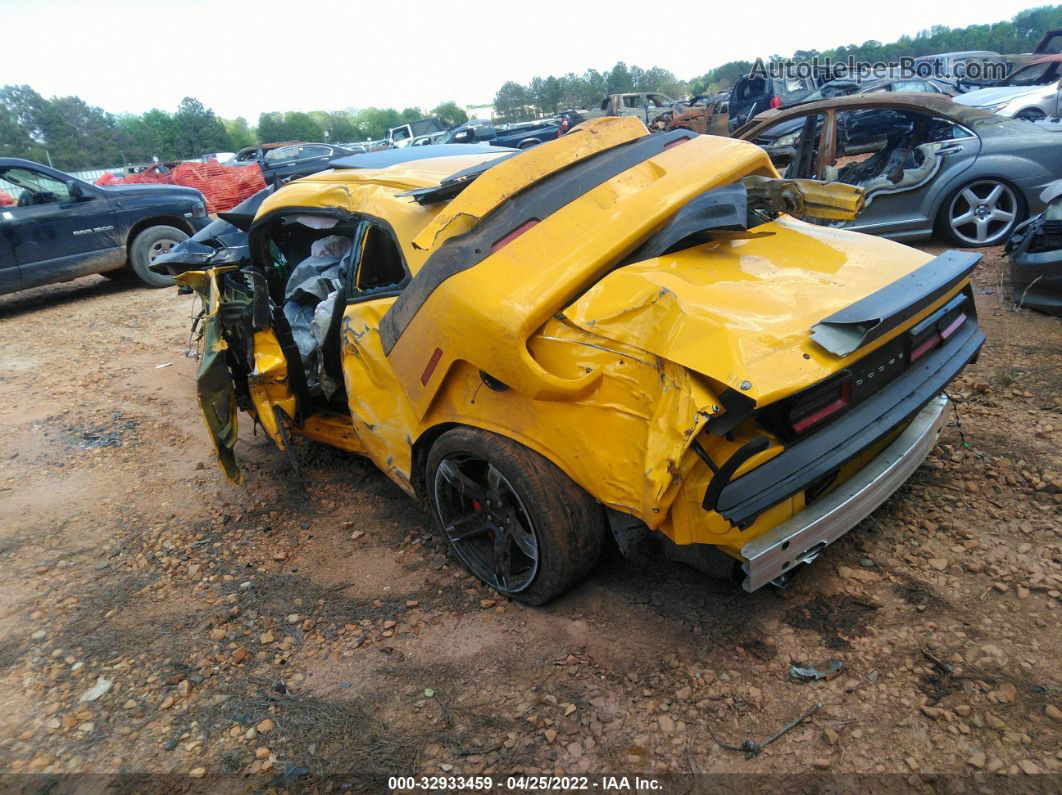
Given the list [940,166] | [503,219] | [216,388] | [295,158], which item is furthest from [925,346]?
[295,158]

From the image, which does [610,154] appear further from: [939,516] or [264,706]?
[264,706]

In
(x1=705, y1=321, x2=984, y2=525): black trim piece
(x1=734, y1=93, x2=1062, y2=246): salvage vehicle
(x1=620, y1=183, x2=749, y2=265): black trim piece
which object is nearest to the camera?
(x1=705, y1=321, x2=984, y2=525): black trim piece

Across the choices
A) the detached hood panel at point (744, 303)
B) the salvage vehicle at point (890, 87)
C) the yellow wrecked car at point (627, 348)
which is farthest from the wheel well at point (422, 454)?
the salvage vehicle at point (890, 87)

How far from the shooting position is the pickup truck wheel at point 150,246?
9008 millimetres

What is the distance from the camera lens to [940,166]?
5.86m

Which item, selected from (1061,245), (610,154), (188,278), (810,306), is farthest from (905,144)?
(188,278)

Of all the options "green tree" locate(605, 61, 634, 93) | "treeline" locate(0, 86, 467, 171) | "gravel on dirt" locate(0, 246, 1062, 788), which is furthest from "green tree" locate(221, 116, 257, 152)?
"gravel on dirt" locate(0, 246, 1062, 788)

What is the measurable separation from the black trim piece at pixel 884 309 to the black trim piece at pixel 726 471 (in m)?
0.38

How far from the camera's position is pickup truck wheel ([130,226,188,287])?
9008mm

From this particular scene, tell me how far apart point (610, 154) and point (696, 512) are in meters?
1.73

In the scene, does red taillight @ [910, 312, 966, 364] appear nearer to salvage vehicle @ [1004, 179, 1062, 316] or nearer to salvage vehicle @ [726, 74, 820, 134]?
salvage vehicle @ [1004, 179, 1062, 316]

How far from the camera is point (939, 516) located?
2842 mm

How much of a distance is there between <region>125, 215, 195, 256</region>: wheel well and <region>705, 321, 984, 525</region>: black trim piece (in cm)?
953

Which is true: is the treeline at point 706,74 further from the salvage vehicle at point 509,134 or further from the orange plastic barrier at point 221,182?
the orange plastic barrier at point 221,182
